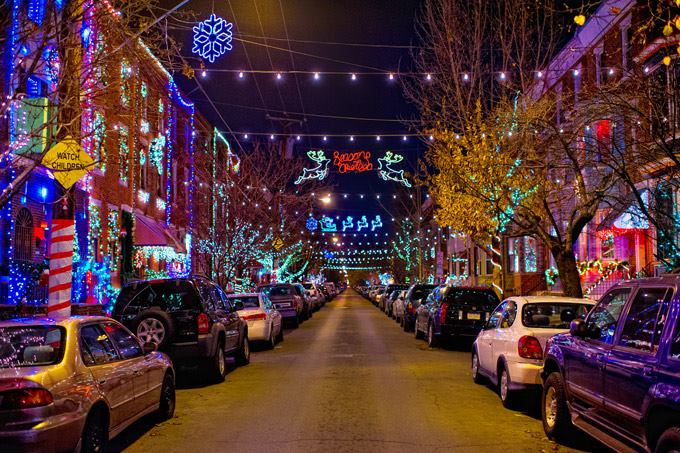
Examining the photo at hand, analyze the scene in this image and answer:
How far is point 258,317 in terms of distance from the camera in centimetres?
1784

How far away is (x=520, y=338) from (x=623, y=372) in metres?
3.78

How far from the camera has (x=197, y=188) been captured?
36969 millimetres

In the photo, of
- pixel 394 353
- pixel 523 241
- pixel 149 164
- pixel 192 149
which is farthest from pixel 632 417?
pixel 192 149

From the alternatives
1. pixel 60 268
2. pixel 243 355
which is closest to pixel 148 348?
pixel 60 268

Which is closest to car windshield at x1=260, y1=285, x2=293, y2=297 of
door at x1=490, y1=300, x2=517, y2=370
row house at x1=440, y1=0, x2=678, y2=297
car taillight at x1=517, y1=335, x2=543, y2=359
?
row house at x1=440, y1=0, x2=678, y2=297

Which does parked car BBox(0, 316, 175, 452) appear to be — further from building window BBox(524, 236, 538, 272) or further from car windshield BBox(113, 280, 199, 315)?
building window BBox(524, 236, 538, 272)

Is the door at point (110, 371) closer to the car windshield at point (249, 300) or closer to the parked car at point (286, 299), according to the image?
the car windshield at point (249, 300)

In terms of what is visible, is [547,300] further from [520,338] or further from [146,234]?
[146,234]

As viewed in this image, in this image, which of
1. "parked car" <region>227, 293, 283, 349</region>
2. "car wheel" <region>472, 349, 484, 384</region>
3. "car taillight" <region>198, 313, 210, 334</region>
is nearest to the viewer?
"car taillight" <region>198, 313, 210, 334</region>

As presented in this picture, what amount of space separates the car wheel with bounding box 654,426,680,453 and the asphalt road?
8.79 feet

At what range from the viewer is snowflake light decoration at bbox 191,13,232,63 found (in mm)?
16375

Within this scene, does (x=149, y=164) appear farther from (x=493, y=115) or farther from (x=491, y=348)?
(x=491, y=348)

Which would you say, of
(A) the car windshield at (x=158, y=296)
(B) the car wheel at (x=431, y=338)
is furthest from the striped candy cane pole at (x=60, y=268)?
(B) the car wheel at (x=431, y=338)

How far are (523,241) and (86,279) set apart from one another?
843 inches
